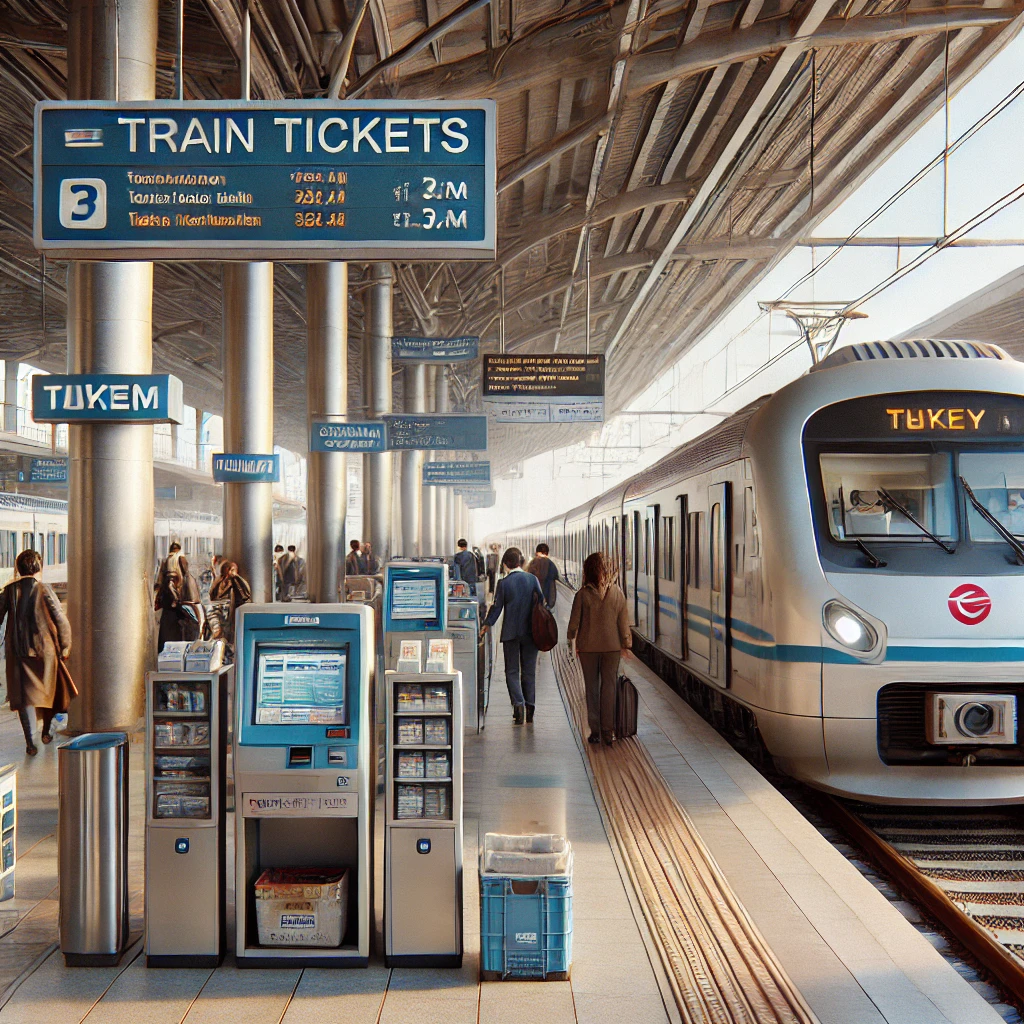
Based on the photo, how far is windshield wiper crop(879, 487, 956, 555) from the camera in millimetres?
7004

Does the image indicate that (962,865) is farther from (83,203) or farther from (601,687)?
(83,203)

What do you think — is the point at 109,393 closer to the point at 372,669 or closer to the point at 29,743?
the point at 29,743

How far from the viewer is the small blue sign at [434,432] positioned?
2045 centimetres

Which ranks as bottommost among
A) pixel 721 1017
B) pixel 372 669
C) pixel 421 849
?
pixel 721 1017

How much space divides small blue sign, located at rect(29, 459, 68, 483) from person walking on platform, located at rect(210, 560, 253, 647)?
12.5 metres

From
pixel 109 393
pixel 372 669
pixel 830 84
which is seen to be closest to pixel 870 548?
pixel 372 669

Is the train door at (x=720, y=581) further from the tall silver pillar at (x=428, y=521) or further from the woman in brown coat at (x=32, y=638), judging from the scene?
the tall silver pillar at (x=428, y=521)

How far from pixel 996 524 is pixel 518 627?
13.7 ft

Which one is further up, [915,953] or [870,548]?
[870,548]

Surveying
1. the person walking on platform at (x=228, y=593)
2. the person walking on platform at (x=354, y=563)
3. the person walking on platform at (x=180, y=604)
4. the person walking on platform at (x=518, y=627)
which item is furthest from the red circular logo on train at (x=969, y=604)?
the person walking on platform at (x=354, y=563)

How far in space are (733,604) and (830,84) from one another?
9.31m

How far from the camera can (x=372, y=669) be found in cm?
457

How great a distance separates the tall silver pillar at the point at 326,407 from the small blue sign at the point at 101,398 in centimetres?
1115

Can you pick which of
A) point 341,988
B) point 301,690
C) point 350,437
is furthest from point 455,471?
point 341,988
